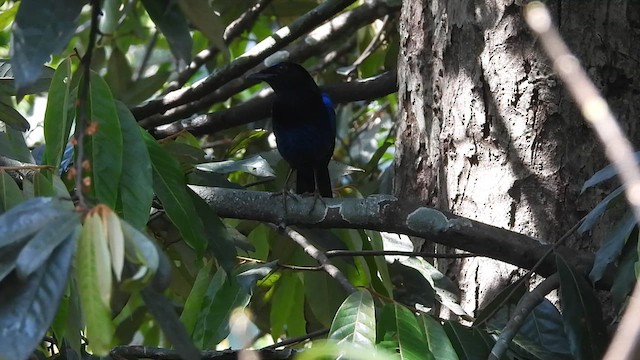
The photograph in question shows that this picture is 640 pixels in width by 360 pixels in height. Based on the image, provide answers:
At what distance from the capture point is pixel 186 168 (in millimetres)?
3252

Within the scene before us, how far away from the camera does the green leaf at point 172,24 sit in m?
1.92

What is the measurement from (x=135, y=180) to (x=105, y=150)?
0.34ft

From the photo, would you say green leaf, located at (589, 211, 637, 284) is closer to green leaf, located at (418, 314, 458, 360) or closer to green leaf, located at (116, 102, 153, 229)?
green leaf, located at (418, 314, 458, 360)

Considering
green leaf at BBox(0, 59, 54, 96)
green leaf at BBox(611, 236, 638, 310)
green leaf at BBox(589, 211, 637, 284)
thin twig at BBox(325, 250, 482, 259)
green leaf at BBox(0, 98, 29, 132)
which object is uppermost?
green leaf at BBox(0, 59, 54, 96)

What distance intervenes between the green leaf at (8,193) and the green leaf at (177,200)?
339 millimetres

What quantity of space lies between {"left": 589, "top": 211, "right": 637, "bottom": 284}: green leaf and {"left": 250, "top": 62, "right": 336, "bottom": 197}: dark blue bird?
273 centimetres

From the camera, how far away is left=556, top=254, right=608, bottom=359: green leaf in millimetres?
2328

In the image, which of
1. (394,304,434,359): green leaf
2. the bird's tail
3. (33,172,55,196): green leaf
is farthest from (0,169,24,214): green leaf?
the bird's tail

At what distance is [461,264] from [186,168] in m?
1.04

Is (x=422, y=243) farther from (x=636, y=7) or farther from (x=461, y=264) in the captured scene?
(x=636, y=7)

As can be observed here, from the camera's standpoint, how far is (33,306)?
4.91ft

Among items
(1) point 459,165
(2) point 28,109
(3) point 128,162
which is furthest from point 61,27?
(2) point 28,109

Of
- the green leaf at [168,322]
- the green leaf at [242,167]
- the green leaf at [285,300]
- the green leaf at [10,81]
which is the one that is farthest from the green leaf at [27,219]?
the green leaf at [285,300]

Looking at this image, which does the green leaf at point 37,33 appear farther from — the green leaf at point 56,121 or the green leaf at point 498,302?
the green leaf at point 498,302
